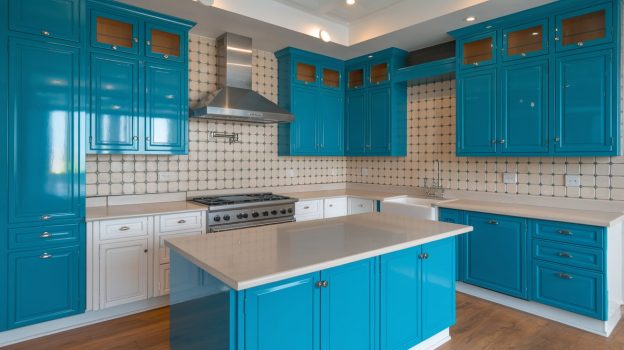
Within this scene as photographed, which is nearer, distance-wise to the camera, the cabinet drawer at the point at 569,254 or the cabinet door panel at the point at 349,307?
the cabinet door panel at the point at 349,307

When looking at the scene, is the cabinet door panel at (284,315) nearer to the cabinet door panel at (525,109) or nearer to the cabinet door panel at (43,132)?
the cabinet door panel at (43,132)

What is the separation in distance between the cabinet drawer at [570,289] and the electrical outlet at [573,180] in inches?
32.3

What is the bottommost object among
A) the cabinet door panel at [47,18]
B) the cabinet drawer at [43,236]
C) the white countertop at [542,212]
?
the cabinet drawer at [43,236]

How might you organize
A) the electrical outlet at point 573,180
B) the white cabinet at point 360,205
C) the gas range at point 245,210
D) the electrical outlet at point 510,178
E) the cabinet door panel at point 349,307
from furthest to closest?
the white cabinet at point 360,205, the electrical outlet at point 510,178, the gas range at point 245,210, the electrical outlet at point 573,180, the cabinet door panel at point 349,307

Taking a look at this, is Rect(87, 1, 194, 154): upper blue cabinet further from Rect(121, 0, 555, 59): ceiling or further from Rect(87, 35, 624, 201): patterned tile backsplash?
Rect(87, 35, 624, 201): patterned tile backsplash

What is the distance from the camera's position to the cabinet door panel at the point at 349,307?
6.13 ft

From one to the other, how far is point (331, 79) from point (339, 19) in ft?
2.98

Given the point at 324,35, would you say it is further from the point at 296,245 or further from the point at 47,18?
the point at 296,245

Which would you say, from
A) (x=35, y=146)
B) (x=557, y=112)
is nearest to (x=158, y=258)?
(x=35, y=146)

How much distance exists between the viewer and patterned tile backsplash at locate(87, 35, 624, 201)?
344 centimetres

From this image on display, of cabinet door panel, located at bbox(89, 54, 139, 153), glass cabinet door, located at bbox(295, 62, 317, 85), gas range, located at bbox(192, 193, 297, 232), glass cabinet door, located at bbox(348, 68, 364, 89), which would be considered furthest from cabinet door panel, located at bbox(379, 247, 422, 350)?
glass cabinet door, located at bbox(348, 68, 364, 89)

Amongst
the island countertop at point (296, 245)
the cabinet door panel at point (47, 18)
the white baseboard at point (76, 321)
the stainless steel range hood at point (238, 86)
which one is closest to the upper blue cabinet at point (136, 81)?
the cabinet door panel at point (47, 18)

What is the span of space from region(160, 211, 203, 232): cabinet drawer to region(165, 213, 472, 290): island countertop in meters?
1.21

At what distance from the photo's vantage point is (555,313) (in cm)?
309
